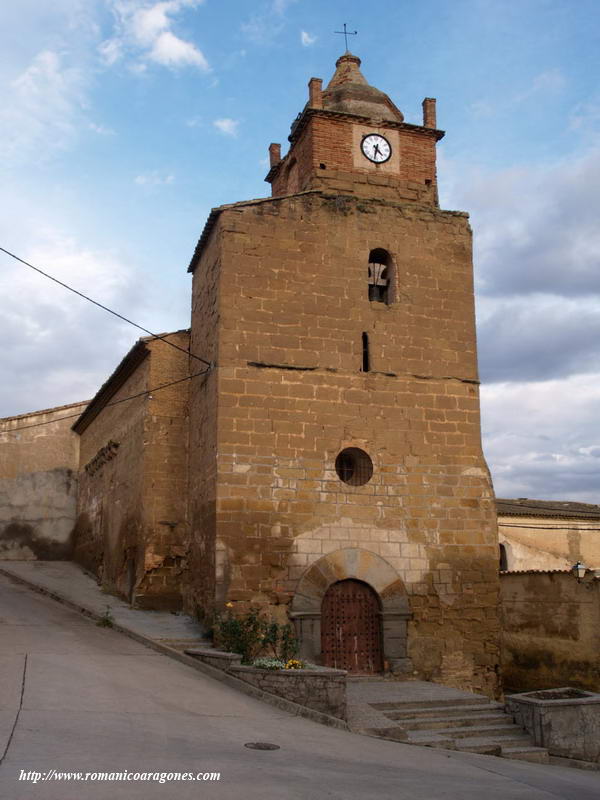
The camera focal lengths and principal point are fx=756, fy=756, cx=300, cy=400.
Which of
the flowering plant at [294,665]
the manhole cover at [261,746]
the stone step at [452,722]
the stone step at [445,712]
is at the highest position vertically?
the flowering plant at [294,665]

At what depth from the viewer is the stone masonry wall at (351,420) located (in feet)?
40.1

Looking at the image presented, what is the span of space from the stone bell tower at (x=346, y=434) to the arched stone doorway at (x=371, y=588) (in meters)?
0.02

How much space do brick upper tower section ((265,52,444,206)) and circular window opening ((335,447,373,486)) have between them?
514 centimetres

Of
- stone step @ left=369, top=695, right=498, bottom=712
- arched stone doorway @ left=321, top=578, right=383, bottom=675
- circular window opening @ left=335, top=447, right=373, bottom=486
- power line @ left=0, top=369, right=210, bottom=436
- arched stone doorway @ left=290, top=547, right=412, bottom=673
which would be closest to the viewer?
stone step @ left=369, top=695, right=498, bottom=712

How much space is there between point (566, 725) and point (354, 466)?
16.9ft

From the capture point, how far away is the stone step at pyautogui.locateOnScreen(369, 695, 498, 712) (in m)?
10.3

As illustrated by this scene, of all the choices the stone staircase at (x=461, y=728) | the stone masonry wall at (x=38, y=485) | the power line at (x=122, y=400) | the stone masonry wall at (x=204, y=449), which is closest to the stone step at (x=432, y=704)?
the stone staircase at (x=461, y=728)

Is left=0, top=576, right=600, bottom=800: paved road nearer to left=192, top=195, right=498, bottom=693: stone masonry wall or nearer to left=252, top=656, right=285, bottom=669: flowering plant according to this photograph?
left=252, top=656, right=285, bottom=669: flowering plant

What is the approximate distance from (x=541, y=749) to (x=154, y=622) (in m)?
6.54

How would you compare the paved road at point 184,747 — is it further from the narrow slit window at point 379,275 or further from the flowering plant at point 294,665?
the narrow slit window at point 379,275

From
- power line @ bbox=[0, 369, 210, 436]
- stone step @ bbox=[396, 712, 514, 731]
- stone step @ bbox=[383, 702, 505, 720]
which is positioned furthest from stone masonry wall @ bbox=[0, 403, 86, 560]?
stone step @ bbox=[396, 712, 514, 731]

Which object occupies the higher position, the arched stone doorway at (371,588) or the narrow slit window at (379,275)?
the narrow slit window at (379,275)

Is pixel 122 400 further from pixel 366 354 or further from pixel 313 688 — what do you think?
pixel 313 688

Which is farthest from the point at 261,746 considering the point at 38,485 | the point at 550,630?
the point at 38,485
